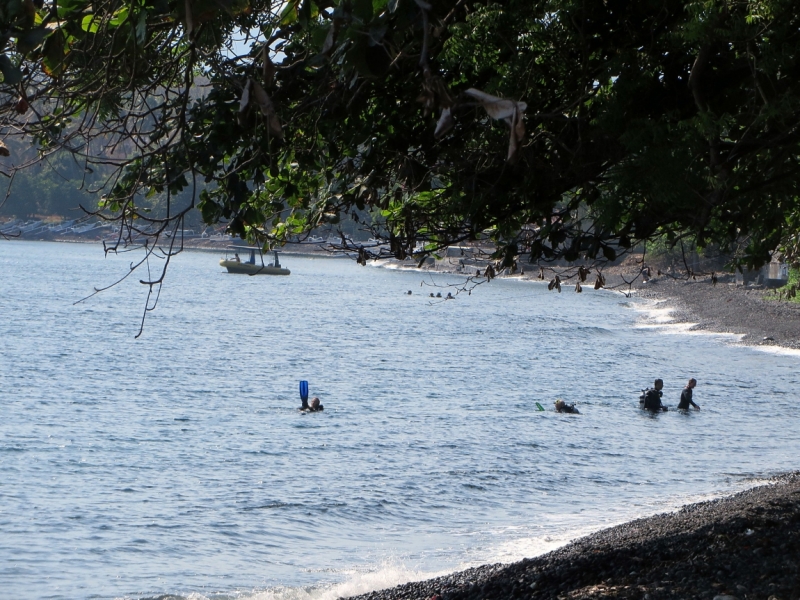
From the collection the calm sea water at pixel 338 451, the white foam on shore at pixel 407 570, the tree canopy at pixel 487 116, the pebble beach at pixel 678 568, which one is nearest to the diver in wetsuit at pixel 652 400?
the calm sea water at pixel 338 451

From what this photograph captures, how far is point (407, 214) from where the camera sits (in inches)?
345

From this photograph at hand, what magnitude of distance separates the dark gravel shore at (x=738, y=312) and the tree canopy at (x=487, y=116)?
39.0 meters

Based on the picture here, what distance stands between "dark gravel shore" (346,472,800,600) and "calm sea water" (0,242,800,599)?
13.3ft

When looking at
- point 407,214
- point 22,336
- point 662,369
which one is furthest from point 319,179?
point 22,336

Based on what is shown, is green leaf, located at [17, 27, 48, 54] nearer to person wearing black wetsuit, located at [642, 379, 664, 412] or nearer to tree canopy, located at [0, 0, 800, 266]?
tree canopy, located at [0, 0, 800, 266]

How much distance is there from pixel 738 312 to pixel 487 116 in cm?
5730

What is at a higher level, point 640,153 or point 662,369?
point 640,153

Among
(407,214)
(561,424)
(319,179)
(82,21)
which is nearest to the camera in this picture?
(82,21)

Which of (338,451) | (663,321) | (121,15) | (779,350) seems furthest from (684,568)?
(663,321)

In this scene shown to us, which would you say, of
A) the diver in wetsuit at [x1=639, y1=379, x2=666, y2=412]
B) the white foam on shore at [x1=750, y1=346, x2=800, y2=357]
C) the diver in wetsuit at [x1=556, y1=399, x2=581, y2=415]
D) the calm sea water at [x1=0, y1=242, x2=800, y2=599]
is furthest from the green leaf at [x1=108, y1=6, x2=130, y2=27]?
the white foam on shore at [x1=750, y1=346, x2=800, y2=357]

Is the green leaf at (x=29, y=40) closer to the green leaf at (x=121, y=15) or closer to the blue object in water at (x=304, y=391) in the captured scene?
the green leaf at (x=121, y=15)

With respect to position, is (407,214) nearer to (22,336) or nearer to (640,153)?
(640,153)

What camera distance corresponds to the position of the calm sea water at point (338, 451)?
1503cm

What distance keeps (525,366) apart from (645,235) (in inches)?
1386
